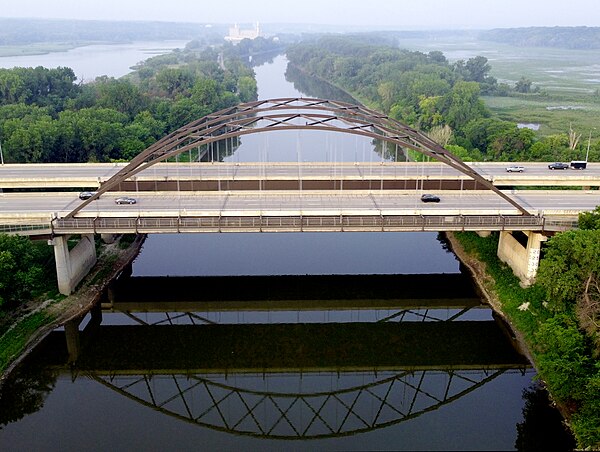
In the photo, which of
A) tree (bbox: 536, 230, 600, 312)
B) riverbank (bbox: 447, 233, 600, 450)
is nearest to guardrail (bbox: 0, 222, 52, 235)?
riverbank (bbox: 447, 233, 600, 450)

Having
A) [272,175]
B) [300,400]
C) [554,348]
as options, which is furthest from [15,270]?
[554,348]

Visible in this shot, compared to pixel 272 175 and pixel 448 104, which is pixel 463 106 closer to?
pixel 448 104

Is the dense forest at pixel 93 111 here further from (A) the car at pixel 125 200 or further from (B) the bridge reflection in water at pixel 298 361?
(B) the bridge reflection in water at pixel 298 361

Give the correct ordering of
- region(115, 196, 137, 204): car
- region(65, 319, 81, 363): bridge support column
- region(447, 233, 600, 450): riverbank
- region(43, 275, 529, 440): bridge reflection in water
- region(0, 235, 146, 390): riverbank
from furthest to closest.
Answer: region(115, 196, 137, 204): car → region(65, 319, 81, 363): bridge support column → region(0, 235, 146, 390): riverbank → region(43, 275, 529, 440): bridge reflection in water → region(447, 233, 600, 450): riverbank

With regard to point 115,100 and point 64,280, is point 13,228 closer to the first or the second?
point 64,280

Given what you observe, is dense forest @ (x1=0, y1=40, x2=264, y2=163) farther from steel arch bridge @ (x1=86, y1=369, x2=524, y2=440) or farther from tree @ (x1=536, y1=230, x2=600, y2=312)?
tree @ (x1=536, y1=230, x2=600, y2=312)

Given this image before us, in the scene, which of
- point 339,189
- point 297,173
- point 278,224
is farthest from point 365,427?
point 297,173
